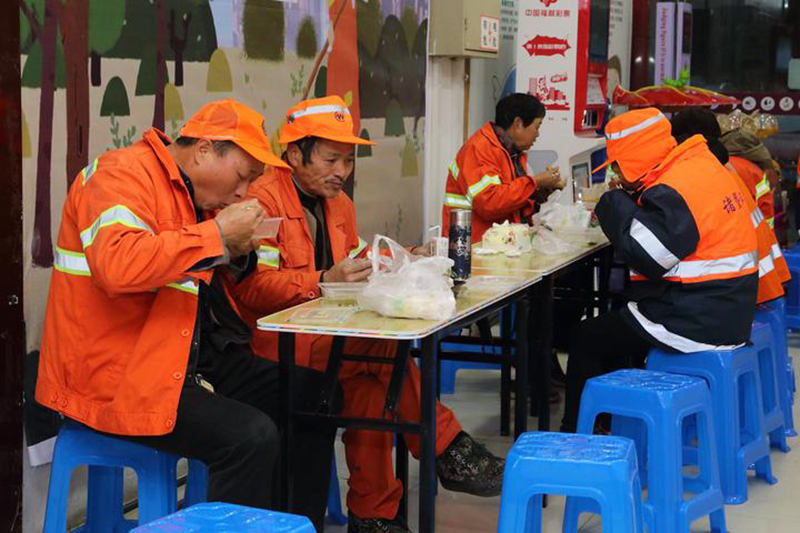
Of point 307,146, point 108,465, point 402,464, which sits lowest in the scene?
point 402,464

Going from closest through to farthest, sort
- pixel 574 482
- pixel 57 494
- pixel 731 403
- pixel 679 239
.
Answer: pixel 574 482 → pixel 57 494 → pixel 679 239 → pixel 731 403

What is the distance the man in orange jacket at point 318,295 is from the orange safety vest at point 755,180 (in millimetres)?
2710

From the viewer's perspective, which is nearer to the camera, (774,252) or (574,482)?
(574,482)

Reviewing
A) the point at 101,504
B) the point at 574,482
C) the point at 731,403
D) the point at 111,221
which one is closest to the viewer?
the point at 111,221

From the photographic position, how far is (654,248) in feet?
14.0

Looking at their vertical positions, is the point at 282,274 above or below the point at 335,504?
above

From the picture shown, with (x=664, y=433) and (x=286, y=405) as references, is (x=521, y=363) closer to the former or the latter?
(x=664, y=433)

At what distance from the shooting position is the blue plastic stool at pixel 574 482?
10.1 ft

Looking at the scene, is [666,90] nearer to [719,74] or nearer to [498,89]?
[498,89]

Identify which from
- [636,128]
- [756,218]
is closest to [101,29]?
[636,128]

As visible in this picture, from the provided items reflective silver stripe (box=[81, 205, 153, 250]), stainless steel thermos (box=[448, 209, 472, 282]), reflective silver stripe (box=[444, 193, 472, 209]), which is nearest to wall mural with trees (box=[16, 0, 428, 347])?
reflective silver stripe (box=[444, 193, 472, 209])

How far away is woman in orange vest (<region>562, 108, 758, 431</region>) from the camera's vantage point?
Answer: 427 cm

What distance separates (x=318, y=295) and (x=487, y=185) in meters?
2.07

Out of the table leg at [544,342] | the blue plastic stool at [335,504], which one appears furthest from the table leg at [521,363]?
the blue plastic stool at [335,504]
